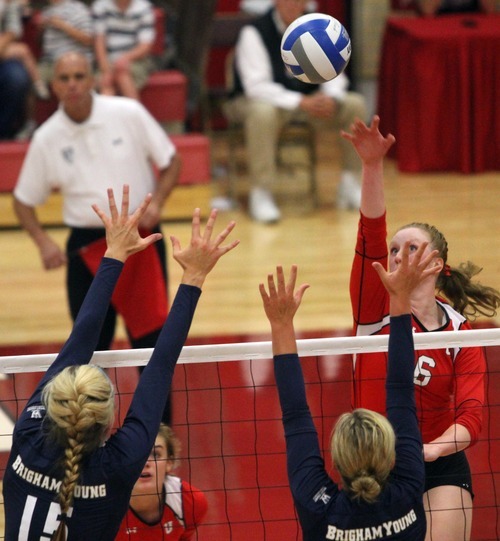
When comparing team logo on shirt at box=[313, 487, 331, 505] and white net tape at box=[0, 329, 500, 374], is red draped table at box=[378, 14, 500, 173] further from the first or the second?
team logo on shirt at box=[313, 487, 331, 505]

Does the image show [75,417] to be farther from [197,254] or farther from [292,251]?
[292,251]

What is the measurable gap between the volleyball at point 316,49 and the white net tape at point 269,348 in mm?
1652

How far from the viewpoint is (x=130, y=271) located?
5125 mm

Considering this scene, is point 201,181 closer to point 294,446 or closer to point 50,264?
point 50,264

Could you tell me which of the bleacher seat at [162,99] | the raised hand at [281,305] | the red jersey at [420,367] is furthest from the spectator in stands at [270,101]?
the raised hand at [281,305]

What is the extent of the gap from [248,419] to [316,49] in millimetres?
1867

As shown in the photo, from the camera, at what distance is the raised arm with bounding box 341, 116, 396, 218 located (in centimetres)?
357

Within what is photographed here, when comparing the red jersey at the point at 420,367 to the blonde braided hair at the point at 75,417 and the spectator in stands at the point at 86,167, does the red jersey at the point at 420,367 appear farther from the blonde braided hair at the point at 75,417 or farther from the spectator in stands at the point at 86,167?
the spectator in stands at the point at 86,167

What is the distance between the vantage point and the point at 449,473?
3633mm

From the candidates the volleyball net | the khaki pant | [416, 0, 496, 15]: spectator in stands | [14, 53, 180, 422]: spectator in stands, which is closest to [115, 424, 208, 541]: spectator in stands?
the volleyball net

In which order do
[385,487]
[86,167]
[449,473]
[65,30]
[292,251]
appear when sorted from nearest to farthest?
1. [385,487]
2. [449,473]
3. [86,167]
4. [292,251]
5. [65,30]

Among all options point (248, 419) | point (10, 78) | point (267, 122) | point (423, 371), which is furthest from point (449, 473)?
point (10, 78)

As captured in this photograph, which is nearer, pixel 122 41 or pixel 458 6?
pixel 122 41

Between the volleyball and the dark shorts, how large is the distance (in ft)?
6.25
